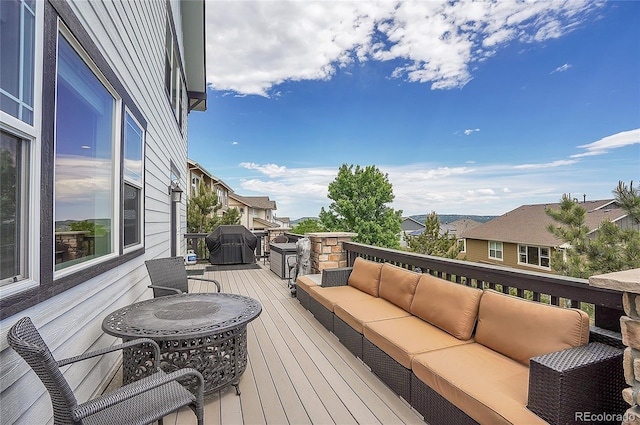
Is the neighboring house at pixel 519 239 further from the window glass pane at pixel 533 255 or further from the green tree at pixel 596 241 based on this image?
the green tree at pixel 596 241

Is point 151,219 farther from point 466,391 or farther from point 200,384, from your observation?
point 466,391

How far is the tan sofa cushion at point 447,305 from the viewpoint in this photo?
2459 millimetres

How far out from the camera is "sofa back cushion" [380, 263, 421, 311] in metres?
3.19

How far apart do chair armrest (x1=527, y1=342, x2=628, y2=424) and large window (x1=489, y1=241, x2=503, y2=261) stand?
779 inches

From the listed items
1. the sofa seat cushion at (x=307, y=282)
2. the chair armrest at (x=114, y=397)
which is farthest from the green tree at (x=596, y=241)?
the chair armrest at (x=114, y=397)

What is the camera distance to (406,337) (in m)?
2.49

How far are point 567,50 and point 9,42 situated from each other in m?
18.1

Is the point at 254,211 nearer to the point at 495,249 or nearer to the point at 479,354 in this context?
the point at 495,249

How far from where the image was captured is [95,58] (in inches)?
92.8

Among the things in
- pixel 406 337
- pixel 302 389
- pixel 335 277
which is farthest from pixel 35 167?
pixel 335 277

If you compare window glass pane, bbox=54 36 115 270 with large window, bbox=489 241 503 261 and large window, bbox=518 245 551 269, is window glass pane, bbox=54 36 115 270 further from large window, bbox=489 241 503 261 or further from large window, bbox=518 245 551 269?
large window, bbox=489 241 503 261

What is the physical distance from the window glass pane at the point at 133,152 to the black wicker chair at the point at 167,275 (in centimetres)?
101

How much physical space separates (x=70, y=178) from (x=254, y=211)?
33.5 m

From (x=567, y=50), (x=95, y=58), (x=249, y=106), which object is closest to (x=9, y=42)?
(x=95, y=58)
